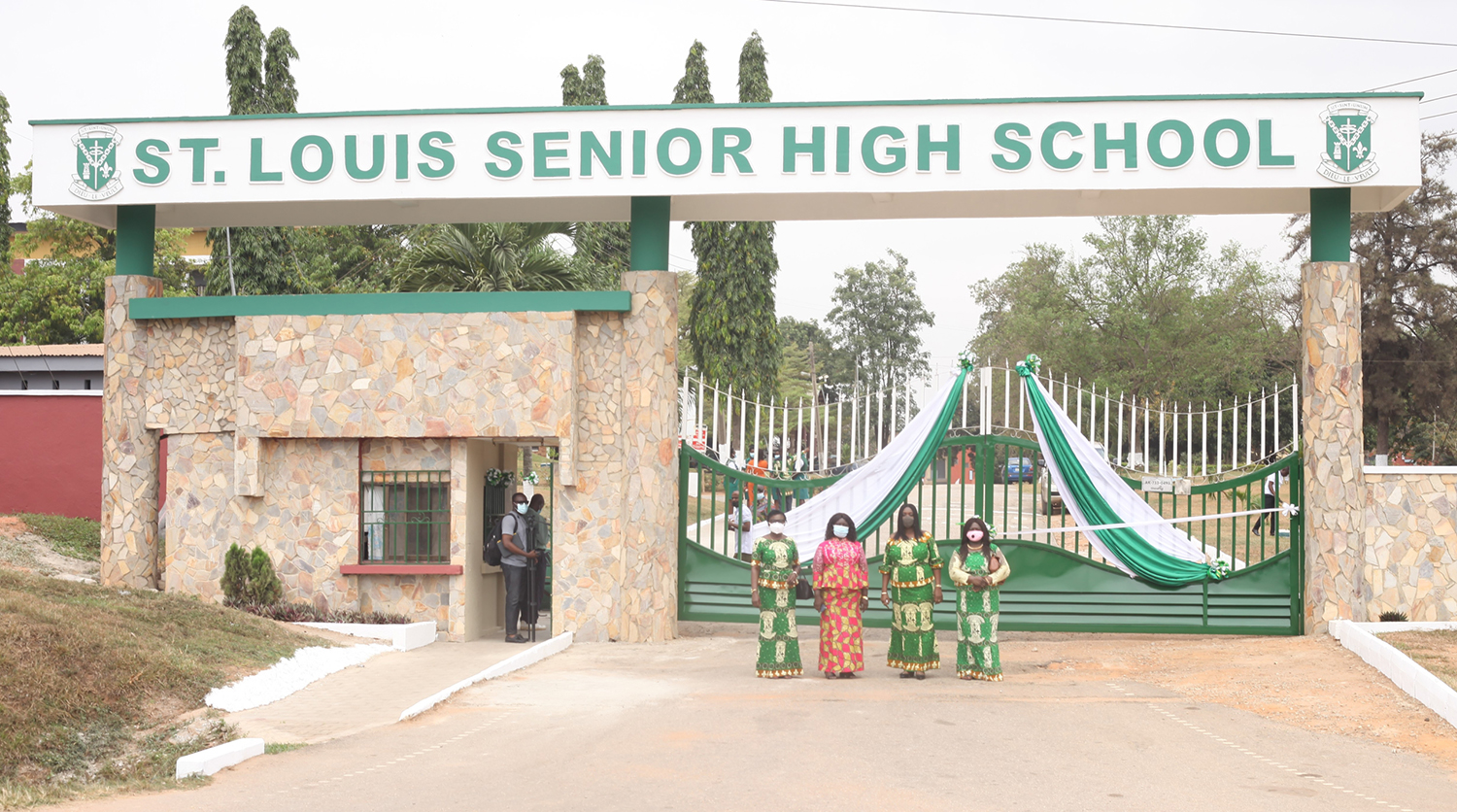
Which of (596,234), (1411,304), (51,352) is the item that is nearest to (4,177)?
(51,352)

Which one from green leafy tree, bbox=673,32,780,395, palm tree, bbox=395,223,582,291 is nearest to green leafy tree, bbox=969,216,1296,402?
green leafy tree, bbox=673,32,780,395

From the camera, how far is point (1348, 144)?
12.5 meters

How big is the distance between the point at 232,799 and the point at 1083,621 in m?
9.35

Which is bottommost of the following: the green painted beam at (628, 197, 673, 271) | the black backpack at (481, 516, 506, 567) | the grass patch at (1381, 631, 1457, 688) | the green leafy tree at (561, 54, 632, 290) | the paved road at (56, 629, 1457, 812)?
the paved road at (56, 629, 1457, 812)

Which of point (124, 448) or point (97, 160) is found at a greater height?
point (97, 160)

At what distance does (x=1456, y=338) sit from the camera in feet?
108

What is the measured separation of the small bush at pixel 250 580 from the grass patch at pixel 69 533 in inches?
150

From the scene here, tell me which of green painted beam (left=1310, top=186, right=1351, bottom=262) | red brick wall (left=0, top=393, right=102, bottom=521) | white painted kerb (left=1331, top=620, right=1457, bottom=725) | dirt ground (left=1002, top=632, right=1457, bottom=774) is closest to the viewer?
dirt ground (left=1002, top=632, right=1457, bottom=774)

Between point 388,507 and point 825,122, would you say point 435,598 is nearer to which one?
point 388,507

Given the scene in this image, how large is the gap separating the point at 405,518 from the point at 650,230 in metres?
4.03

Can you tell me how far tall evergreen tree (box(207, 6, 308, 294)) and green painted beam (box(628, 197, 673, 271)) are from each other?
1618 cm

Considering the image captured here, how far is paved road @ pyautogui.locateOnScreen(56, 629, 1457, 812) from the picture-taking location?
6441 mm

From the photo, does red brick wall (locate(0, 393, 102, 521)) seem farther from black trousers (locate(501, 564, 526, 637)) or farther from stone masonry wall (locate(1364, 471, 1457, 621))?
stone masonry wall (locate(1364, 471, 1457, 621))

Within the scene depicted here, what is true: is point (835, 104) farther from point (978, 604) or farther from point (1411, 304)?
point (1411, 304)
